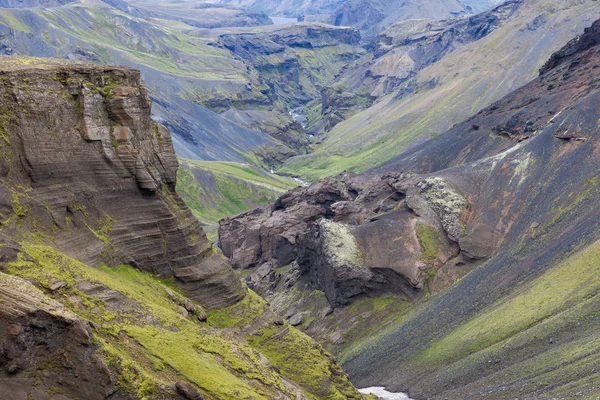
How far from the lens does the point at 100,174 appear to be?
48.1 meters

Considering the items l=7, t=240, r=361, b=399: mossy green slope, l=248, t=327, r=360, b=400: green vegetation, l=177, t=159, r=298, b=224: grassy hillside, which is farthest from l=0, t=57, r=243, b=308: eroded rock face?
l=177, t=159, r=298, b=224: grassy hillside

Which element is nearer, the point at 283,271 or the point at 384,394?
the point at 384,394

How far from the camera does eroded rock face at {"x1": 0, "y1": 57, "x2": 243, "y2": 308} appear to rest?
143ft

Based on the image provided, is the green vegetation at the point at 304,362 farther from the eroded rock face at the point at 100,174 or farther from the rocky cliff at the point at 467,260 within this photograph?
the rocky cliff at the point at 467,260

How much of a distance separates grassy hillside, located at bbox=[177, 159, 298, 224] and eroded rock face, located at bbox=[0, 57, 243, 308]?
121m

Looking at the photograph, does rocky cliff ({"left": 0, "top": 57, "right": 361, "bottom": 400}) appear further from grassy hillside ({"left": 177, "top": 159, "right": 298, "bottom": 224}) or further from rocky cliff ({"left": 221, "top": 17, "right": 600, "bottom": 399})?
grassy hillside ({"left": 177, "top": 159, "right": 298, "bottom": 224})

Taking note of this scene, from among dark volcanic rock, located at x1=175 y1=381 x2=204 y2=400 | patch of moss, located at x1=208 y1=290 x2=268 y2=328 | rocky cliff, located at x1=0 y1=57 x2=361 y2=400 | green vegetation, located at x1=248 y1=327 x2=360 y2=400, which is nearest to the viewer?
rocky cliff, located at x1=0 y1=57 x2=361 y2=400

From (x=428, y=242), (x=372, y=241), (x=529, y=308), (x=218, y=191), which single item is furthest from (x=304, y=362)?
(x=218, y=191)

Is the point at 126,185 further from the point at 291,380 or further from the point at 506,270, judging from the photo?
the point at 506,270

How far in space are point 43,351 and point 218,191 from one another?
520ft

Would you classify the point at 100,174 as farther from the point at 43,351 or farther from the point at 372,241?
the point at 372,241

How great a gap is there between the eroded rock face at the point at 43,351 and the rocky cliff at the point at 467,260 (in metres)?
33.2

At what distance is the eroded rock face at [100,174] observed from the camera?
43625 mm

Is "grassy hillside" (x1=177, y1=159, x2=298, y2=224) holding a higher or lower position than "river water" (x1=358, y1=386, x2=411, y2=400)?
lower
